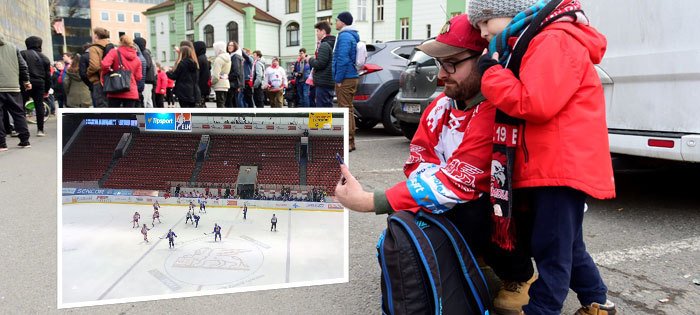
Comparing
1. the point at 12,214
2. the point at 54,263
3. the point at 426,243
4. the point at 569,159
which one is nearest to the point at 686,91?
the point at 569,159

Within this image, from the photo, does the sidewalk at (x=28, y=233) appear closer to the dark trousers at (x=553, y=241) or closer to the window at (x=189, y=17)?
the dark trousers at (x=553, y=241)

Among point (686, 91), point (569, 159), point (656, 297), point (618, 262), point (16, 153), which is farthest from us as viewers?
point (16, 153)

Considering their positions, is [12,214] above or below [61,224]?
below

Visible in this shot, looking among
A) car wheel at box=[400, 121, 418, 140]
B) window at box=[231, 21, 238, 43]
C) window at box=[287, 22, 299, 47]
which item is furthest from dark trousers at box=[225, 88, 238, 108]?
window at box=[231, 21, 238, 43]

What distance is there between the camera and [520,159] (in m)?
1.81

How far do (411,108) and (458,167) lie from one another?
483 centimetres

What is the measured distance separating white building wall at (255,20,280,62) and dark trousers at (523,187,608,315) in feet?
150

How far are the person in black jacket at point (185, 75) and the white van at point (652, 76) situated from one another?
19.3ft

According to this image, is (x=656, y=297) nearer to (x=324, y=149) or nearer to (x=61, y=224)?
(x=324, y=149)

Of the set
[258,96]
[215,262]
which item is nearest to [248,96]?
[258,96]

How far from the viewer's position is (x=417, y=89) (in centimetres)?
659

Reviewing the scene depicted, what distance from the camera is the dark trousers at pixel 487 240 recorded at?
2.00 meters

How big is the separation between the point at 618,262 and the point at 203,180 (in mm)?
2350

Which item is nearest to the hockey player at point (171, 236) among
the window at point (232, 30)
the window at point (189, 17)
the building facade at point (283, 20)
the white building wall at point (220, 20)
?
the building facade at point (283, 20)
